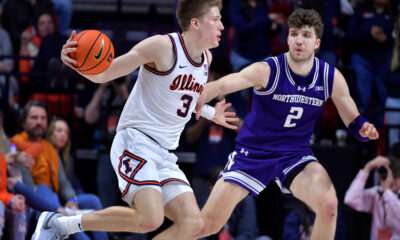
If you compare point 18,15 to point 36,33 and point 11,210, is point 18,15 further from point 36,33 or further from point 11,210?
point 11,210

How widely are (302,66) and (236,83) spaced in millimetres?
609

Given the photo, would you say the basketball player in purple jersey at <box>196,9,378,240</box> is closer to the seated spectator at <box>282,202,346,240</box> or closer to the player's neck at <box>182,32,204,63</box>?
the player's neck at <box>182,32,204,63</box>

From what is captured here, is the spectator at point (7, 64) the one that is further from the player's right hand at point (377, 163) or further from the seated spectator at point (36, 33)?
the player's right hand at point (377, 163)

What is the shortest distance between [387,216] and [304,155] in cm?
227

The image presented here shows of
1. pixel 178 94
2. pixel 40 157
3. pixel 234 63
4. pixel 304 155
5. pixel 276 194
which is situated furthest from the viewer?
pixel 234 63

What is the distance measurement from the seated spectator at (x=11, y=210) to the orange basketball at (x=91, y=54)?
7.05 feet

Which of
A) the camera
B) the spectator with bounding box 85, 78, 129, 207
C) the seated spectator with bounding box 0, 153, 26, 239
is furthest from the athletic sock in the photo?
the camera

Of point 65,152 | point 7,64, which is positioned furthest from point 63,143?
point 7,64

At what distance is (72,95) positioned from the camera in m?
8.38

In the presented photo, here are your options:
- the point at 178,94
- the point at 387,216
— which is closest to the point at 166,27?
the point at 387,216

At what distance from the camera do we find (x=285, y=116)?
5.92 meters

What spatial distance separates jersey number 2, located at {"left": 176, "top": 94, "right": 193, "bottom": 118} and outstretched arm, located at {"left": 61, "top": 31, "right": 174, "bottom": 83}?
28 cm

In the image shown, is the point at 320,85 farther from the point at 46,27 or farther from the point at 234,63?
the point at 46,27

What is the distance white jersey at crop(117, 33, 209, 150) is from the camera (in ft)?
17.1
